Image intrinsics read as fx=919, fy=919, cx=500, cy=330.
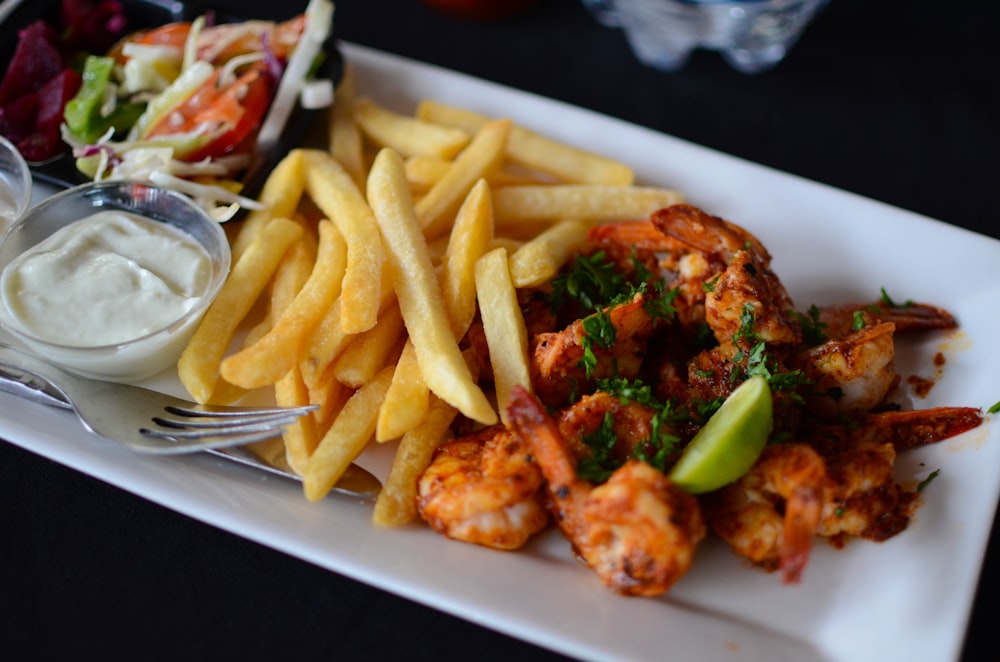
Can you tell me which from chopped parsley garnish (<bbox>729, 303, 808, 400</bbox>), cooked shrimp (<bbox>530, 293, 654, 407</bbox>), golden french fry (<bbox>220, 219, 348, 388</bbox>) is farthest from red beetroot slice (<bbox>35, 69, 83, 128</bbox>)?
chopped parsley garnish (<bbox>729, 303, 808, 400</bbox>)

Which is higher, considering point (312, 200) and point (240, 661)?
point (312, 200)

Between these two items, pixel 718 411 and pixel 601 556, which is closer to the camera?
pixel 601 556

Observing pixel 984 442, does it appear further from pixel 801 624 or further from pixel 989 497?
pixel 801 624

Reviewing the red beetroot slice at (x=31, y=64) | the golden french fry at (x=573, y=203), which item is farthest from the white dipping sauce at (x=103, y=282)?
the golden french fry at (x=573, y=203)

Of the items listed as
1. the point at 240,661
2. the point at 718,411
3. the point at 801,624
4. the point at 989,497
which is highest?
the point at 718,411

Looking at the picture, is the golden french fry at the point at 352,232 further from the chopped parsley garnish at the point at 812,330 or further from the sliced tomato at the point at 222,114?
the chopped parsley garnish at the point at 812,330

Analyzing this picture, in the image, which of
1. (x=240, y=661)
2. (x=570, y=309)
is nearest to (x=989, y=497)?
(x=570, y=309)

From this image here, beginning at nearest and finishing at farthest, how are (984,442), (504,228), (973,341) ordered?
(984,442) → (973,341) → (504,228)

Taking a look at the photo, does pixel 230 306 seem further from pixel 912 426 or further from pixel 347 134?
pixel 912 426
